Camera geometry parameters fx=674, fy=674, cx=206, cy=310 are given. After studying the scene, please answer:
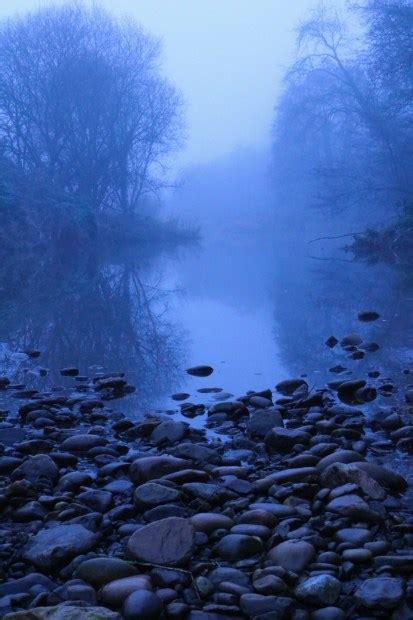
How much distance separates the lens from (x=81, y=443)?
345cm

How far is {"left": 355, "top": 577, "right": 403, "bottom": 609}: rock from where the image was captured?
194 centimetres

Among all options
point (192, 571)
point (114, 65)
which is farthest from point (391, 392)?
point (114, 65)

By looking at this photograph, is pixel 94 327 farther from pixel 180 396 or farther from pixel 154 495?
pixel 154 495

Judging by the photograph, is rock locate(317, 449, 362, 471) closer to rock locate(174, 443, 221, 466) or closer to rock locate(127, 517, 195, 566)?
rock locate(174, 443, 221, 466)

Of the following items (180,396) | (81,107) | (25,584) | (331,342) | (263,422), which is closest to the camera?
(25,584)

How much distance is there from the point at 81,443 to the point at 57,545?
1.15 m

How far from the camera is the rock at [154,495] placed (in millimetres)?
2709

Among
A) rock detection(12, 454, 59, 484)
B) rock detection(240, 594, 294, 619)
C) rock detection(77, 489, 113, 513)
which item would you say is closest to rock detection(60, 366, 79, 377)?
rock detection(12, 454, 59, 484)

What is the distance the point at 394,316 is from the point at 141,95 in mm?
25186

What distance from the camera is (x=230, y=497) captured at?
278cm

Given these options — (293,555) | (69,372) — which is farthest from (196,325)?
(293,555)

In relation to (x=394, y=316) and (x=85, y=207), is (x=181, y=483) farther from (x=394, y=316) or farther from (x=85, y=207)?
(x=85, y=207)

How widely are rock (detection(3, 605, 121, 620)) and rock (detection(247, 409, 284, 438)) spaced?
1891 millimetres

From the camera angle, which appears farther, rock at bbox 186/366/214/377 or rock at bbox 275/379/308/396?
rock at bbox 186/366/214/377
